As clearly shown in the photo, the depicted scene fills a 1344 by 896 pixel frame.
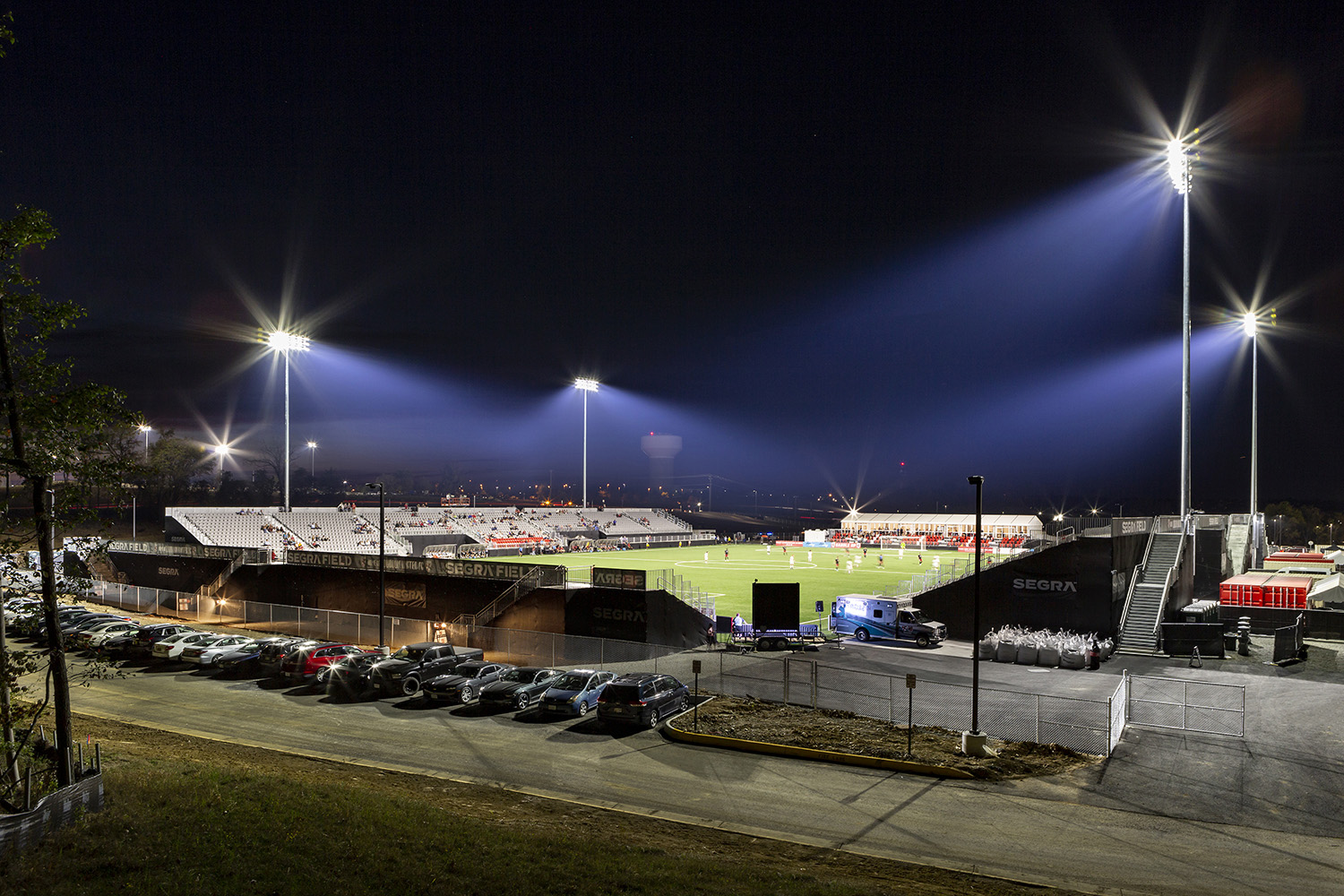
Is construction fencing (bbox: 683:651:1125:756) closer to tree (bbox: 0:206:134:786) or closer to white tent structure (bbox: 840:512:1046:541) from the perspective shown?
tree (bbox: 0:206:134:786)

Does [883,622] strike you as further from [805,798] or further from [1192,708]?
→ [805,798]

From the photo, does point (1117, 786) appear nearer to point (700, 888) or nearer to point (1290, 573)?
point (700, 888)

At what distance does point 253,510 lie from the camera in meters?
69.2

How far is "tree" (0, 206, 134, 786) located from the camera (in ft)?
34.2

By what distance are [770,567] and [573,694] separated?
146 feet

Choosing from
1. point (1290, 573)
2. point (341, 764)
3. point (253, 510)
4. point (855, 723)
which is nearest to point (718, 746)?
point (855, 723)

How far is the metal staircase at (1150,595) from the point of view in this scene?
109ft

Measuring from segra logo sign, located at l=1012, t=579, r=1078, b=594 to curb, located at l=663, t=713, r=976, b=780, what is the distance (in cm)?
2112

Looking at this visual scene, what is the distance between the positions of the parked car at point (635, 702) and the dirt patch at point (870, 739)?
627mm

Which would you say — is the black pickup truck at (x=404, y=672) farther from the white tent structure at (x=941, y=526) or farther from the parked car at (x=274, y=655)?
the white tent structure at (x=941, y=526)

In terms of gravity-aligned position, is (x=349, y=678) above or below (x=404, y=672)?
below

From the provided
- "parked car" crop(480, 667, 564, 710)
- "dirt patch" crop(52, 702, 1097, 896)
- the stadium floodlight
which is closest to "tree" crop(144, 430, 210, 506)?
the stadium floodlight

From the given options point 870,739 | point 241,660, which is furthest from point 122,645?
point 870,739

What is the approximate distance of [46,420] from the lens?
10.5 meters
